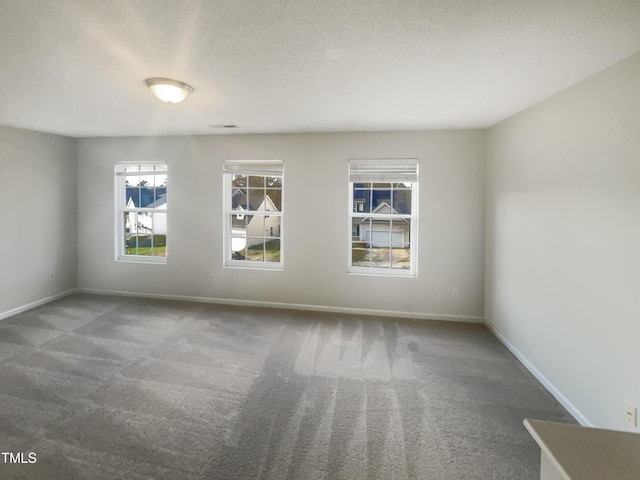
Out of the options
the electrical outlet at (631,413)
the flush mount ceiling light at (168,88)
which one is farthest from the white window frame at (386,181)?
the electrical outlet at (631,413)

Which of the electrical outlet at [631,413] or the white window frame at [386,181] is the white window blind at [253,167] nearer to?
the white window frame at [386,181]

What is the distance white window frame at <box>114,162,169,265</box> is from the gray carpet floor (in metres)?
1.15

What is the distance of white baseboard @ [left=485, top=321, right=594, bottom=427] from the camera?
2.04m

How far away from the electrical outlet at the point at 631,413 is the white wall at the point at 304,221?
2042 millimetres

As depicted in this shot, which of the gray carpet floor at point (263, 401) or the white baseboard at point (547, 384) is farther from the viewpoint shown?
the white baseboard at point (547, 384)

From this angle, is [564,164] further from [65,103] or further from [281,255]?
[65,103]

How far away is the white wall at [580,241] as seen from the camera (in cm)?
171

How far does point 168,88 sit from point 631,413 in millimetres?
3652

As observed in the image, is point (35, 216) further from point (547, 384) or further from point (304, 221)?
point (547, 384)

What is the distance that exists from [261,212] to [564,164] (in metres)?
3.38

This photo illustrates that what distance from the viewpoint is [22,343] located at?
118 inches

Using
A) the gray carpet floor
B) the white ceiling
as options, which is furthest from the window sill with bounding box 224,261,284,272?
the white ceiling

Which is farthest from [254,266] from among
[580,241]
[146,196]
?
[580,241]

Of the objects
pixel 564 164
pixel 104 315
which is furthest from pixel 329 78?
pixel 104 315
